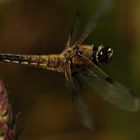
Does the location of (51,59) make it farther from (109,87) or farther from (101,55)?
(109,87)

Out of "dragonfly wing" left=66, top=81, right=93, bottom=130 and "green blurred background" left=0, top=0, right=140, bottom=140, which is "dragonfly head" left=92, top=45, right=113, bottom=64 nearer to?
"dragonfly wing" left=66, top=81, right=93, bottom=130

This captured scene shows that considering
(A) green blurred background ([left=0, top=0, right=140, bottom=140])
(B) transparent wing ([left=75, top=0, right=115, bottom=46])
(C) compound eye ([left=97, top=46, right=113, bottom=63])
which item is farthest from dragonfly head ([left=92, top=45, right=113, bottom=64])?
(A) green blurred background ([left=0, top=0, right=140, bottom=140])

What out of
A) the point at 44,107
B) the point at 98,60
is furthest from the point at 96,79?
the point at 44,107

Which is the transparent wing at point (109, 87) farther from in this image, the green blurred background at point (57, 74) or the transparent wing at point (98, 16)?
the green blurred background at point (57, 74)

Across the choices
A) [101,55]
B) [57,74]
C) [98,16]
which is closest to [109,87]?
[101,55]

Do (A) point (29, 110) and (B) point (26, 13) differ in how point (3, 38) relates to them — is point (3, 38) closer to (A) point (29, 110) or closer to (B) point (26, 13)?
(B) point (26, 13)

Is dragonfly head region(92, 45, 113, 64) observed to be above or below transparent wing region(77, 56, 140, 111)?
above
